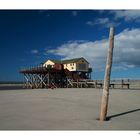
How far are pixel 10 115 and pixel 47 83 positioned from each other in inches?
1182

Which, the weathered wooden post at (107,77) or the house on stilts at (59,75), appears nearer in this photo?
the weathered wooden post at (107,77)

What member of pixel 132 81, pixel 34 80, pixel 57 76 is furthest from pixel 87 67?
pixel 132 81

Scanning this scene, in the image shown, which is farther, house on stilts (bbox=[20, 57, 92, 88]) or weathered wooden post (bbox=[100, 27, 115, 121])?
house on stilts (bbox=[20, 57, 92, 88])

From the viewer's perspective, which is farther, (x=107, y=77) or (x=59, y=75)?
(x=59, y=75)

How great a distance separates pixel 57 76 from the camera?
40531 millimetres

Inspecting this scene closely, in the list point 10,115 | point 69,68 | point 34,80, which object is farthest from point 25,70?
point 10,115

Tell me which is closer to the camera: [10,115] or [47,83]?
[10,115]
